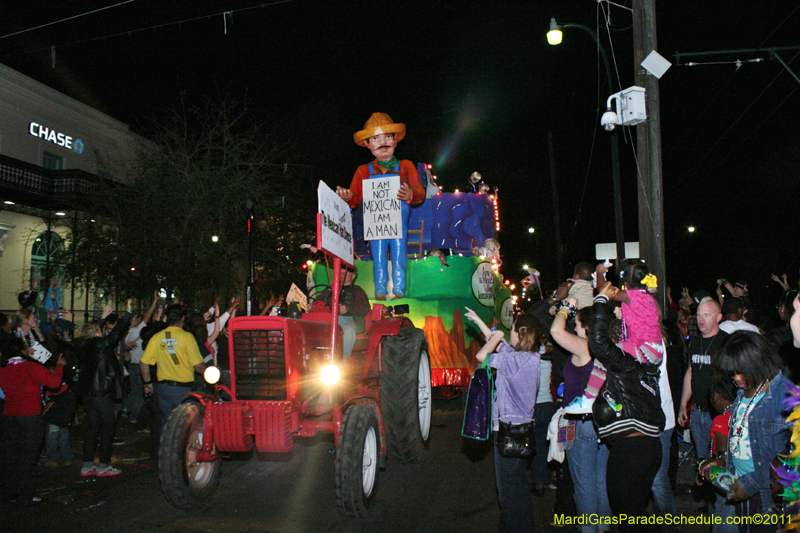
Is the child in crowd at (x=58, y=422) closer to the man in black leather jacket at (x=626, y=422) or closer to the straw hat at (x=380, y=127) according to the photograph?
the straw hat at (x=380, y=127)

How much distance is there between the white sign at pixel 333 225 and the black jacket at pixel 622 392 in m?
2.29

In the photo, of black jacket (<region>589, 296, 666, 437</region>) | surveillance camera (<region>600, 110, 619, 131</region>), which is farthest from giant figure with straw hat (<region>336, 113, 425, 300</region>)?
black jacket (<region>589, 296, 666, 437</region>)

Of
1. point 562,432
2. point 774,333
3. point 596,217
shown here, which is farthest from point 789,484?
point 596,217

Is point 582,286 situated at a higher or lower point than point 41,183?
lower

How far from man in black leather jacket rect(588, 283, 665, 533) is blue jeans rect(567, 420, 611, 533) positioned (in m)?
0.76

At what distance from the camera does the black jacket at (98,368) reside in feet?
21.5

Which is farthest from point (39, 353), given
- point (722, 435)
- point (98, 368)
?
point (722, 435)

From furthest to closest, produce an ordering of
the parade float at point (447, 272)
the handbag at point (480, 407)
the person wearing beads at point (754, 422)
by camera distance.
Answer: the parade float at point (447, 272)
the handbag at point (480, 407)
the person wearing beads at point (754, 422)

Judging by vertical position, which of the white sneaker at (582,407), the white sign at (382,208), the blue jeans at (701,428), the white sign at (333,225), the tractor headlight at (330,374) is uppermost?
the white sign at (382,208)

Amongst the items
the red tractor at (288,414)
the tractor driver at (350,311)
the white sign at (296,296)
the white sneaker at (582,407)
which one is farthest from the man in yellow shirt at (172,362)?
the white sneaker at (582,407)

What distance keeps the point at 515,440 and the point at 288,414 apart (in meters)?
1.90

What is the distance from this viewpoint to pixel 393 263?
8422 mm

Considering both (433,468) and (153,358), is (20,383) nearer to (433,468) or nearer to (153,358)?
(153,358)

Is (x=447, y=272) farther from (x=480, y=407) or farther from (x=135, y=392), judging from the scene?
(x=135, y=392)
